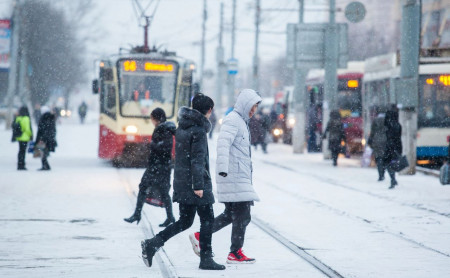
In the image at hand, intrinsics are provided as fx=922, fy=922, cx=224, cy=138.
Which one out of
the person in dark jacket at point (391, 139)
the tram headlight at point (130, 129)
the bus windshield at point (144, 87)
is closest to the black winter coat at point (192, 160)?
the person in dark jacket at point (391, 139)

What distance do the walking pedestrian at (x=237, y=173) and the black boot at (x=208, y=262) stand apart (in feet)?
0.21

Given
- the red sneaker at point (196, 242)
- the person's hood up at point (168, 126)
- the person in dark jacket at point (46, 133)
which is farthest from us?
the person in dark jacket at point (46, 133)

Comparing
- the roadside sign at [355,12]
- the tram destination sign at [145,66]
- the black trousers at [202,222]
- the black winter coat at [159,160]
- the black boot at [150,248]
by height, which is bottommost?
the black boot at [150,248]

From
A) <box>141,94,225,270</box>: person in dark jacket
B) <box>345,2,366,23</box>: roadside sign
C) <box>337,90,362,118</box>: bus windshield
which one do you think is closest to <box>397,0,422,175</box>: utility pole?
<box>345,2,366,23</box>: roadside sign

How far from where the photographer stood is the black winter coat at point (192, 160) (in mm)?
7723

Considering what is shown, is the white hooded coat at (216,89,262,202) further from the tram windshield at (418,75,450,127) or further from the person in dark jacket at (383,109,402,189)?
the tram windshield at (418,75,450,127)

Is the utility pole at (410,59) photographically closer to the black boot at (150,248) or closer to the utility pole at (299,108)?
the utility pole at (299,108)

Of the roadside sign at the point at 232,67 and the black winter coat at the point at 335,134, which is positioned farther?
the roadside sign at the point at 232,67

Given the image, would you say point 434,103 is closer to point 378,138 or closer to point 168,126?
point 378,138

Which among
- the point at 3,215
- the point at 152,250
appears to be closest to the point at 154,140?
the point at 3,215

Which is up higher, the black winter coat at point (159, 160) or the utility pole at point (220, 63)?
the utility pole at point (220, 63)

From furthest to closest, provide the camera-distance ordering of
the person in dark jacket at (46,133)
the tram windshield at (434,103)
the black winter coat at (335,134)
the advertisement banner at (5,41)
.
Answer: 1. the advertisement banner at (5,41)
2. the black winter coat at (335,134)
3. the tram windshield at (434,103)
4. the person in dark jacket at (46,133)

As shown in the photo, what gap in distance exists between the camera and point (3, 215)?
11.9 meters

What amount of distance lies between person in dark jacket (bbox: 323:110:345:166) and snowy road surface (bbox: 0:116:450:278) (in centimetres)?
474
